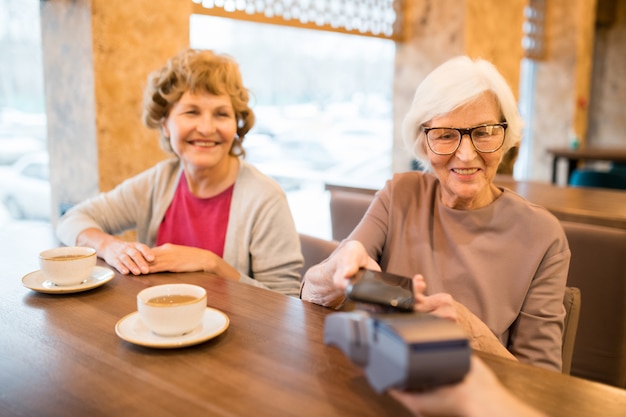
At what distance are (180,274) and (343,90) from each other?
3444 millimetres

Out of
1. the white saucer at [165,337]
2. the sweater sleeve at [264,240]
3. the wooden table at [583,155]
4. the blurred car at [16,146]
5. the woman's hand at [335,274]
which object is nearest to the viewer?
the white saucer at [165,337]

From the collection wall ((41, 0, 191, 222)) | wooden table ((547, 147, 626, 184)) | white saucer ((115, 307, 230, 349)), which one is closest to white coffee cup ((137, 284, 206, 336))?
white saucer ((115, 307, 230, 349))

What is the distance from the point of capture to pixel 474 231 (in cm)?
143

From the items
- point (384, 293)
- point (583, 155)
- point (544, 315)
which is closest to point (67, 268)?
point (384, 293)

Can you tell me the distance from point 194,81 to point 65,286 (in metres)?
0.77

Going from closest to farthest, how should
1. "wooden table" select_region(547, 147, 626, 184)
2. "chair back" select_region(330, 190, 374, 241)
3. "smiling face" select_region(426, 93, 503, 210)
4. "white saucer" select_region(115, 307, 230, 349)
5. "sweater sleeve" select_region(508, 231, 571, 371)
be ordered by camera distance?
"white saucer" select_region(115, 307, 230, 349) < "sweater sleeve" select_region(508, 231, 571, 371) < "smiling face" select_region(426, 93, 503, 210) < "chair back" select_region(330, 190, 374, 241) < "wooden table" select_region(547, 147, 626, 184)

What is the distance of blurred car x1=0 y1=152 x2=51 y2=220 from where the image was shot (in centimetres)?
288

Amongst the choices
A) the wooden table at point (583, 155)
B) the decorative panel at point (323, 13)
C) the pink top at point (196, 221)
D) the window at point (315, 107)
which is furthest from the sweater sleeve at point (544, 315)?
the wooden table at point (583, 155)

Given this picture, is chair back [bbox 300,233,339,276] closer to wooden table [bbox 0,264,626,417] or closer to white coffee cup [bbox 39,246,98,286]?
wooden table [bbox 0,264,626,417]

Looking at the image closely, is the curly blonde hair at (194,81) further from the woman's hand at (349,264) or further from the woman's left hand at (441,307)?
the woman's left hand at (441,307)

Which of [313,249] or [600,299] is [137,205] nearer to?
[313,249]

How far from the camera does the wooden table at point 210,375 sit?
0.82 metres

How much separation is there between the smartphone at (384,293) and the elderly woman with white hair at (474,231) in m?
0.28

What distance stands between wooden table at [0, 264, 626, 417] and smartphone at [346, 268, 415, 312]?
130mm
